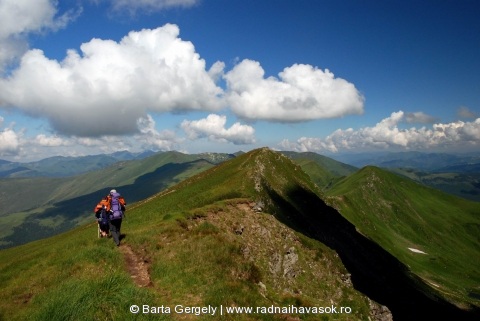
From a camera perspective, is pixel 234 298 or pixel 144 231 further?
pixel 144 231

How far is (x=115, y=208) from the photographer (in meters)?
27.8

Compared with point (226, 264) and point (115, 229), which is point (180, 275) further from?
point (115, 229)

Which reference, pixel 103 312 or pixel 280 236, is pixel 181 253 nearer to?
pixel 103 312

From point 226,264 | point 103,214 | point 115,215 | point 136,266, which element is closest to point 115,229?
point 115,215

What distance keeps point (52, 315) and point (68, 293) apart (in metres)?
1.34

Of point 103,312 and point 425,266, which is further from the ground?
point 103,312

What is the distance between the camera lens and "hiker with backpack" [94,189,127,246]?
90.2 ft

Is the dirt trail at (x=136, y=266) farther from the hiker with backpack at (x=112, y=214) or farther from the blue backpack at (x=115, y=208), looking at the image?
the blue backpack at (x=115, y=208)

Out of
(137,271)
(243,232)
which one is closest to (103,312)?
(137,271)

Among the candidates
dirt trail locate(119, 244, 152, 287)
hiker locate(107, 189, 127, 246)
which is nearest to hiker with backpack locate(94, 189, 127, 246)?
hiker locate(107, 189, 127, 246)

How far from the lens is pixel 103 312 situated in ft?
47.0

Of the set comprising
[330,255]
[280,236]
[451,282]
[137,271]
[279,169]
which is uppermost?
[279,169]

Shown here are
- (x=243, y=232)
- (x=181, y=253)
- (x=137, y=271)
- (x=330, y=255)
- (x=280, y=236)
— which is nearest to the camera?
(x=137, y=271)

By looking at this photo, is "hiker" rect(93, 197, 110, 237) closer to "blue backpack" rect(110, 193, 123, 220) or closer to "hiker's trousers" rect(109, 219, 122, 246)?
"blue backpack" rect(110, 193, 123, 220)
